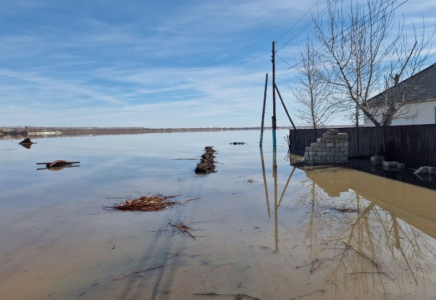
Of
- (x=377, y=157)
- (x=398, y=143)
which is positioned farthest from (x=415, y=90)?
(x=398, y=143)

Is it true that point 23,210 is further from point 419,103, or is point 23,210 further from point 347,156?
point 419,103

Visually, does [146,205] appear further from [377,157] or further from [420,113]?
[420,113]

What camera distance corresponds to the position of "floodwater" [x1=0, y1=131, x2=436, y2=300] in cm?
391

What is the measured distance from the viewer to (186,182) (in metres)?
12.2

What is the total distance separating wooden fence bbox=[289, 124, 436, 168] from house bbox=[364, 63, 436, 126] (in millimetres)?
2127

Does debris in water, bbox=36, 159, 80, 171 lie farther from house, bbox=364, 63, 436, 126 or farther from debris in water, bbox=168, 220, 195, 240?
house, bbox=364, 63, 436, 126

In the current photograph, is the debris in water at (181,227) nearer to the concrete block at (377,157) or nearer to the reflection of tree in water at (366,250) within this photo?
the reflection of tree in water at (366,250)

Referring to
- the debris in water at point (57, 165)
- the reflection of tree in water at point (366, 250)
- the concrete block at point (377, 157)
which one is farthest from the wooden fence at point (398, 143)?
the debris in water at point (57, 165)

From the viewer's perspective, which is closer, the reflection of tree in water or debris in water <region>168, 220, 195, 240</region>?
the reflection of tree in water

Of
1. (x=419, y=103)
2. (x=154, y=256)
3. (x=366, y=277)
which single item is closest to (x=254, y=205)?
(x=154, y=256)

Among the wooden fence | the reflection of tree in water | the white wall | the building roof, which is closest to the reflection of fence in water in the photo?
the reflection of tree in water

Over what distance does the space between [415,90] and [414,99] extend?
2.53ft

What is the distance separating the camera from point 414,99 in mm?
18812

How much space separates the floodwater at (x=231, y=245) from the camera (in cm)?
391
